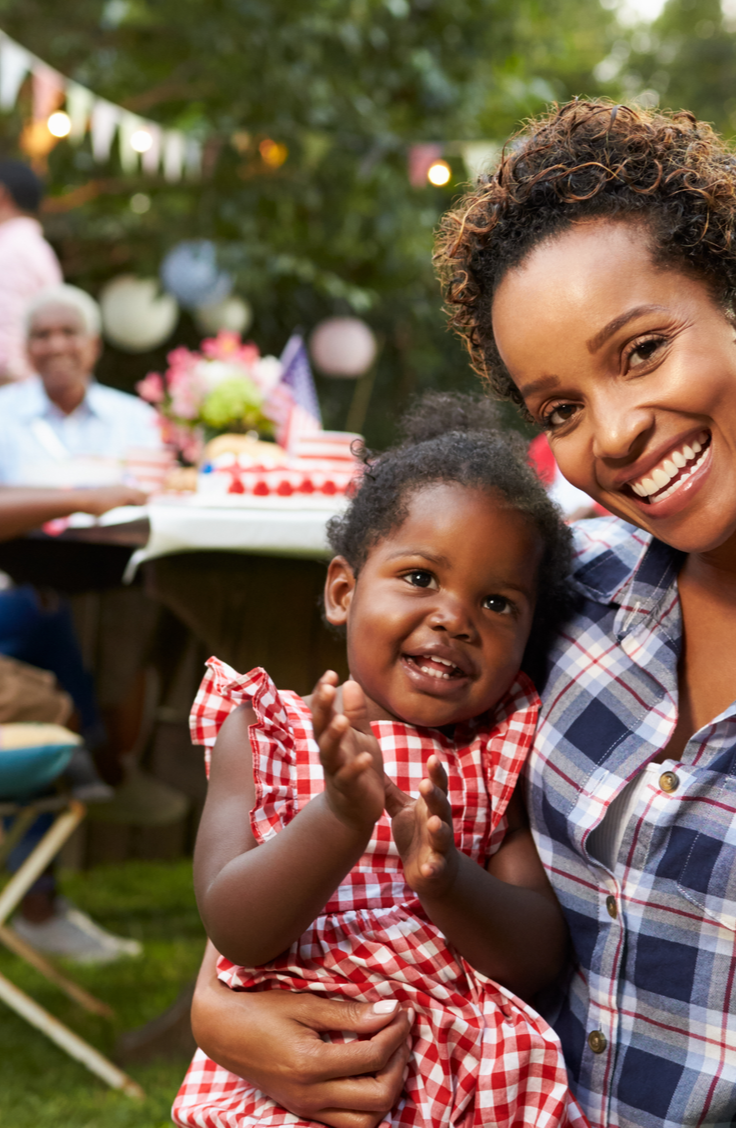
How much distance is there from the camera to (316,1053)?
48.0 inches

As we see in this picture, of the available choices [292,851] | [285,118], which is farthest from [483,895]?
[285,118]

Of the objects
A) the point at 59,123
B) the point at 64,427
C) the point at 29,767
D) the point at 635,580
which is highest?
the point at 59,123

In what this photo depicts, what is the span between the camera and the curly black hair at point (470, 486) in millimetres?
1489

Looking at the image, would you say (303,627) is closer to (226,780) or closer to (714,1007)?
(226,780)

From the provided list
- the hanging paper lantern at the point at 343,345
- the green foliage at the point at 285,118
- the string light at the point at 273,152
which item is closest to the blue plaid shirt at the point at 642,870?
the green foliage at the point at 285,118

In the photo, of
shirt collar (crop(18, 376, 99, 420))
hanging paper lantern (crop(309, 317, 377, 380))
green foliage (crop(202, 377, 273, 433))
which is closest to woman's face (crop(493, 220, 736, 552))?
green foliage (crop(202, 377, 273, 433))

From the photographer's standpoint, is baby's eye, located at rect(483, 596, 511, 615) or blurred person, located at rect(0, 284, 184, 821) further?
blurred person, located at rect(0, 284, 184, 821)

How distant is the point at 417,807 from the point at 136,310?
7.45 metres

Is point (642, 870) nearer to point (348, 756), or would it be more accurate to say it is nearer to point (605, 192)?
point (348, 756)

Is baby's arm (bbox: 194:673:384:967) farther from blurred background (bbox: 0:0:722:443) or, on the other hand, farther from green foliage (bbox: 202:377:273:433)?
blurred background (bbox: 0:0:722:443)

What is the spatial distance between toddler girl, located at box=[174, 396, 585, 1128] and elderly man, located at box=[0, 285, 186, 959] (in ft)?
5.66

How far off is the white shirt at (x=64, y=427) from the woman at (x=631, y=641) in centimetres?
310

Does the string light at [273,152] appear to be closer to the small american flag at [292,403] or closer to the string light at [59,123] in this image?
the string light at [59,123]

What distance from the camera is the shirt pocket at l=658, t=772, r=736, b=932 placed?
1116 mm
